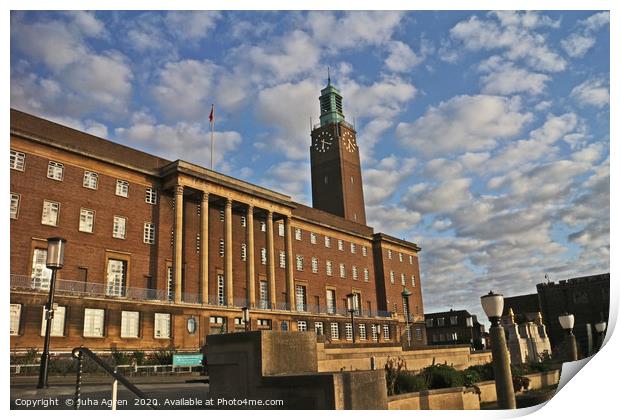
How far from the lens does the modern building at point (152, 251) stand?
30953 millimetres

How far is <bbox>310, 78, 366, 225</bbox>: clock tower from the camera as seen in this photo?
246ft

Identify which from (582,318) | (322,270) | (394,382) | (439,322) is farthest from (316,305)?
(439,322)

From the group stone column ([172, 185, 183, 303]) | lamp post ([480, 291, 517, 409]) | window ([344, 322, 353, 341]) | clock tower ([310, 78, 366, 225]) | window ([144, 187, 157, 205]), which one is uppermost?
clock tower ([310, 78, 366, 225])

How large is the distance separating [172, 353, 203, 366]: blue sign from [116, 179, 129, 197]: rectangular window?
47.3ft

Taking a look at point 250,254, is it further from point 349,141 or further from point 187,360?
point 349,141

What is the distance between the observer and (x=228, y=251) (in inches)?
1656

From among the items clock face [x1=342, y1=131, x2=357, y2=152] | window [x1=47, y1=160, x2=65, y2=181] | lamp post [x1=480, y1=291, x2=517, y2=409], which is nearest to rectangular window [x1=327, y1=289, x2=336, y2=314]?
clock face [x1=342, y1=131, x2=357, y2=152]

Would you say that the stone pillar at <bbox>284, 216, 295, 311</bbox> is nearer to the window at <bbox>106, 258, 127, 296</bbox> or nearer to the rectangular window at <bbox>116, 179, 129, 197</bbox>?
the window at <bbox>106, 258, 127, 296</bbox>

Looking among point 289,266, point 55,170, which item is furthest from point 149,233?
point 289,266

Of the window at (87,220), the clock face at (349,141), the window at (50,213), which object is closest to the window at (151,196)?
the window at (87,220)

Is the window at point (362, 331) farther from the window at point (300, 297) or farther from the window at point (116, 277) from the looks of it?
the window at point (116, 277)

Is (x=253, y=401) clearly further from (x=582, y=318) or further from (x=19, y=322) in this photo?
(x=582, y=318)

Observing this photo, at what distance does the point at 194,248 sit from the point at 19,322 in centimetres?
1542

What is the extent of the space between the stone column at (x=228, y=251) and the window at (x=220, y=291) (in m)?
0.83
